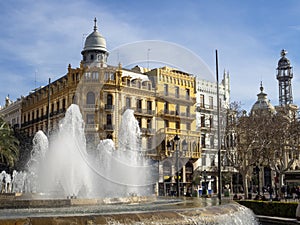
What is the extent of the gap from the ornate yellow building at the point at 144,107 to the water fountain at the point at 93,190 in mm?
3532


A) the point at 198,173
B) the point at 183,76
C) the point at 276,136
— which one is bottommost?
the point at 198,173

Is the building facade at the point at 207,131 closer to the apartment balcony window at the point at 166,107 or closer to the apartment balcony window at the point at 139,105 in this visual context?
the apartment balcony window at the point at 166,107

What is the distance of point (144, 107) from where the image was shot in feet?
163

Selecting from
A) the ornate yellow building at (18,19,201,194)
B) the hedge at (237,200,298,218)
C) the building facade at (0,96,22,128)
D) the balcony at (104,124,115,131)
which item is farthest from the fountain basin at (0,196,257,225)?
the building facade at (0,96,22,128)

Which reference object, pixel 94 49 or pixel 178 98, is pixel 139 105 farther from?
pixel 94 49

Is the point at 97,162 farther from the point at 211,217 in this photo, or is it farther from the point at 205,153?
the point at 205,153

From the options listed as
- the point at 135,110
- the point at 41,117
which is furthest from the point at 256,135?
the point at 41,117

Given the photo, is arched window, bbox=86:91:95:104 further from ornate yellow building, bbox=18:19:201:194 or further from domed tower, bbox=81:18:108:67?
domed tower, bbox=81:18:108:67

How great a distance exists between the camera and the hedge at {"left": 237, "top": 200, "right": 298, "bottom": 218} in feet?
64.3

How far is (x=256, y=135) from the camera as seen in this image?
3453 centimetres

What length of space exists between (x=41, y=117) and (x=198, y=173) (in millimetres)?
22290

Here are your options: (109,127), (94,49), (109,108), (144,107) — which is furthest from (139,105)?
(94,49)

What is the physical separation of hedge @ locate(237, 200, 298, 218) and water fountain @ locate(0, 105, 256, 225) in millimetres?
4790

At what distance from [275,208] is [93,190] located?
10075mm
